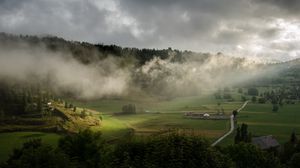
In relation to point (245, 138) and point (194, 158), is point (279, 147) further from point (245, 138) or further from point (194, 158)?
point (194, 158)

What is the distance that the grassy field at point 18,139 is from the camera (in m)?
158

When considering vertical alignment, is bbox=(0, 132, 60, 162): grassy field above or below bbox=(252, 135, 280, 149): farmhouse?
below

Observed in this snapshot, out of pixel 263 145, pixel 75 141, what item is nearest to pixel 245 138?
pixel 263 145

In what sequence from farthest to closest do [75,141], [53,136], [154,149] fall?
1. [53,136]
2. [75,141]
3. [154,149]

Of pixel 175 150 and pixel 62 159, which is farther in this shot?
pixel 62 159

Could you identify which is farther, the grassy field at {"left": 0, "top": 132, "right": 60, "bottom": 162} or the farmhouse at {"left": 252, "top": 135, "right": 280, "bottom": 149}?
the grassy field at {"left": 0, "top": 132, "right": 60, "bottom": 162}

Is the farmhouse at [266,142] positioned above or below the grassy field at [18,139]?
above

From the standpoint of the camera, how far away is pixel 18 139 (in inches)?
6934

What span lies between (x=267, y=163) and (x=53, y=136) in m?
119

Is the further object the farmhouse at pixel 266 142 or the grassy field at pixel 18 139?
the grassy field at pixel 18 139

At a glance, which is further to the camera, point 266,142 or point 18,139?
point 18,139

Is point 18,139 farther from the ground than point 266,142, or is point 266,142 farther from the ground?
point 266,142

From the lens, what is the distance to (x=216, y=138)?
564 ft

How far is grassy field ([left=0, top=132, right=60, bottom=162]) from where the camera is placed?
158 metres
